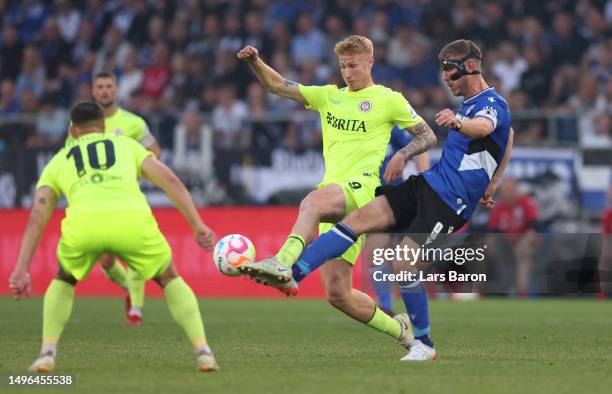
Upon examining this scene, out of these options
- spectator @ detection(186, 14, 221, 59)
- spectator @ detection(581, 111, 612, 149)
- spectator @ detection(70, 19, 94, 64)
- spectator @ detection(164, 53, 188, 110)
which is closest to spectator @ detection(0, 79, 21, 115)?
spectator @ detection(70, 19, 94, 64)

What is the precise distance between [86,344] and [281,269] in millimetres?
2895

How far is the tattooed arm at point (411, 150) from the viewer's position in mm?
9156

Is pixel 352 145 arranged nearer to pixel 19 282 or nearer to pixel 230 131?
pixel 19 282

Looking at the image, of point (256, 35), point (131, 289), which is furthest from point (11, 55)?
point (131, 289)

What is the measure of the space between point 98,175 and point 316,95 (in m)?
2.59

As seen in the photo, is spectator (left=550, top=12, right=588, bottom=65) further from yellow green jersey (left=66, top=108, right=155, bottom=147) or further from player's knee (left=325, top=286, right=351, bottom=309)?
player's knee (left=325, top=286, right=351, bottom=309)

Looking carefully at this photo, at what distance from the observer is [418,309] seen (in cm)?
930

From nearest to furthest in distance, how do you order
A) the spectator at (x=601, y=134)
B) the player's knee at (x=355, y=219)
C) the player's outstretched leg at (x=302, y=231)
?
the player's outstretched leg at (x=302, y=231), the player's knee at (x=355, y=219), the spectator at (x=601, y=134)

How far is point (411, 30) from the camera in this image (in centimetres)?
2236

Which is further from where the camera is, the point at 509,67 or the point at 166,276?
the point at 509,67

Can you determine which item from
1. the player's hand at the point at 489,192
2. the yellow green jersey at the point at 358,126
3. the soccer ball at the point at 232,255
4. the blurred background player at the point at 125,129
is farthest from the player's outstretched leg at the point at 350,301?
the blurred background player at the point at 125,129

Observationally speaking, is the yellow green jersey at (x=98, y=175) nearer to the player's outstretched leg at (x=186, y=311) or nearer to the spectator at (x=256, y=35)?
the player's outstretched leg at (x=186, y=311)

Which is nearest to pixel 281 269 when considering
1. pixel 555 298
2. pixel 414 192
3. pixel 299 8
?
pixel 414 192

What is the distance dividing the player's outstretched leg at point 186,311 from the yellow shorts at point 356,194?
65.5 inches
